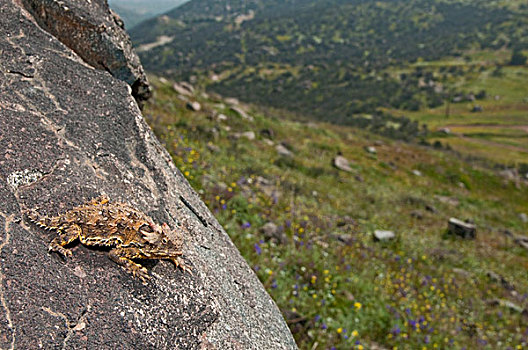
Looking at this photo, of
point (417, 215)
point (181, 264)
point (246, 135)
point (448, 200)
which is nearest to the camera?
point (181, 264)

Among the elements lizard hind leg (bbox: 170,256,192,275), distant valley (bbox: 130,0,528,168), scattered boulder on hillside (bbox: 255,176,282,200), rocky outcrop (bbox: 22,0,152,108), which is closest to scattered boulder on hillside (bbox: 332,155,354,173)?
Answer: scattered boulder on hillside (bbox: 255,176,282,200)

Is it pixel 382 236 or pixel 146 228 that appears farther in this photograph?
pixel 382 236

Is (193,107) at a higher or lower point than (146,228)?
lower

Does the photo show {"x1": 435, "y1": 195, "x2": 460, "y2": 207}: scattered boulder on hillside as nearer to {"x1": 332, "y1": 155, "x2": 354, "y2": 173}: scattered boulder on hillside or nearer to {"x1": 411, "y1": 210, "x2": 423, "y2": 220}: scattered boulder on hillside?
{"x1": 411, "y1": 210, "x2": 423, "y2": 220}: scattered boulder on hillside

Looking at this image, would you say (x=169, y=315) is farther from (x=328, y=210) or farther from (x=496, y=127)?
(x=496, y=127)

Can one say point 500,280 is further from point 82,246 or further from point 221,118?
point 221,118

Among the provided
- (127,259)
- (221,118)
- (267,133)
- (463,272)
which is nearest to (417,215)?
(463,272)

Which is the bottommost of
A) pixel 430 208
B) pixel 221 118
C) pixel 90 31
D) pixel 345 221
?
pixel 430 208

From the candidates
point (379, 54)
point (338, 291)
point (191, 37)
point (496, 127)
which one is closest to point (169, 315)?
point (338, 291)
